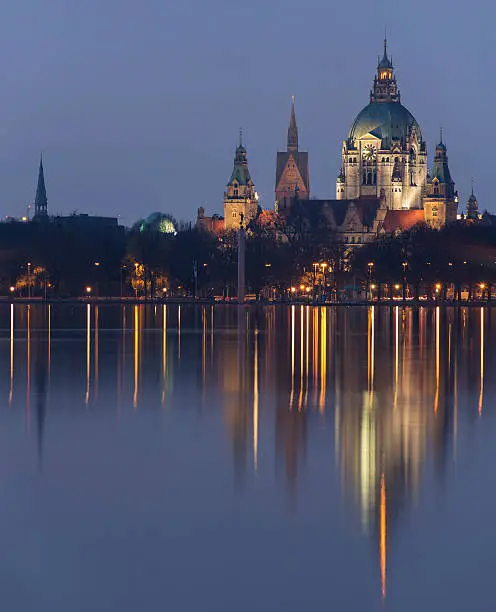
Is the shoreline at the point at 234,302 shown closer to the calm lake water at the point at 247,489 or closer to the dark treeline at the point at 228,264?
the dark treeline at the point at 228,264

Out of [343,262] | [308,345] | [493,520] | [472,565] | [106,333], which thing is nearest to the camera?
[472,565]

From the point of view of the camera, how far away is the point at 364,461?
21.8 m

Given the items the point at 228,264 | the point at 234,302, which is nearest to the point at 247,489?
the point at 234,302

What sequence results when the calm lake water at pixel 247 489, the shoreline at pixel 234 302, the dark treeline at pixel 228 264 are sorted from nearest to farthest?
the calm lake water at pixel 247 489 → the shoreline at pixel 234 302 → the dark treeline at pixel 228 264

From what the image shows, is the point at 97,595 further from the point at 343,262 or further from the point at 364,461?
the point at 343,262

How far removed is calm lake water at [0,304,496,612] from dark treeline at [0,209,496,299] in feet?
299

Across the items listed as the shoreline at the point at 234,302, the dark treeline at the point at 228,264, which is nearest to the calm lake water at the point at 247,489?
the shoreline at the point at 234,302

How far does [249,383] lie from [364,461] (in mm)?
12939

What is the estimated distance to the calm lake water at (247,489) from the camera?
1462 centimetres

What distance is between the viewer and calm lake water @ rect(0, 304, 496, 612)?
1462cm

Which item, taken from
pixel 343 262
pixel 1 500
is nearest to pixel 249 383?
pixel 1 500

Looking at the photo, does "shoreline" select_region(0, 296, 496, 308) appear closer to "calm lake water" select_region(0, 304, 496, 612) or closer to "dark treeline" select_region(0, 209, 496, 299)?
"dark treeline" select_region(0, 209, 496, 299)

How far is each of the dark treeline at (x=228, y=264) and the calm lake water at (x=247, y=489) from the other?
9115 centimetres

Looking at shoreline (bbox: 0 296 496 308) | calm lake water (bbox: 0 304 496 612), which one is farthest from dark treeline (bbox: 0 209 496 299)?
calm lake water (bbox: 0 304 496 612)
